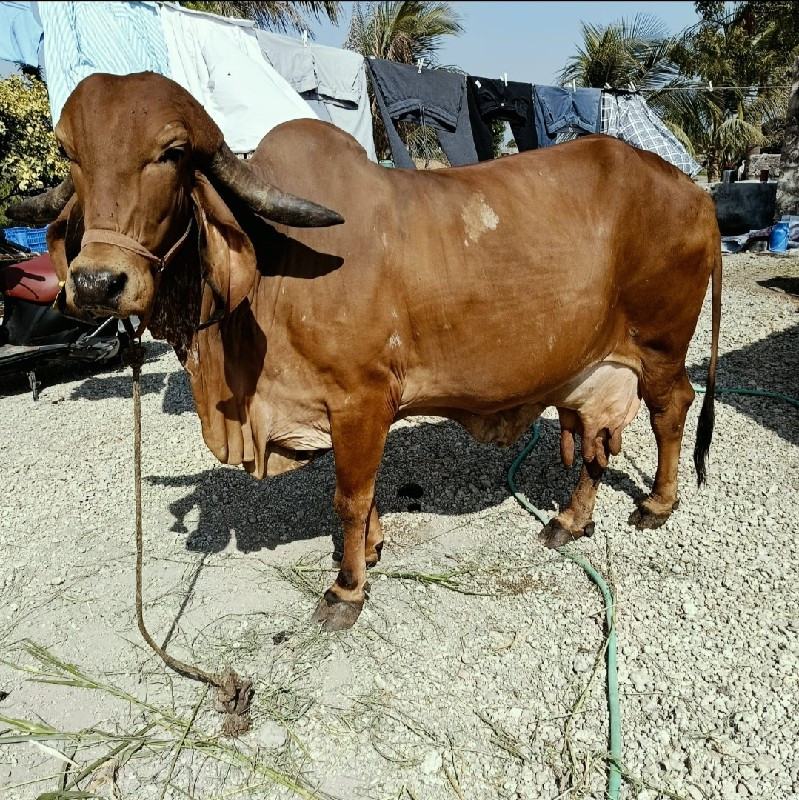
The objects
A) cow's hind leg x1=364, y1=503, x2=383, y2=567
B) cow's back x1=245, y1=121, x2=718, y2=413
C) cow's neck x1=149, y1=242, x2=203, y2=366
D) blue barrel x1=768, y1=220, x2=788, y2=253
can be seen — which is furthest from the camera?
blue barrel x1=768, y1=220, x2=788, y2=253

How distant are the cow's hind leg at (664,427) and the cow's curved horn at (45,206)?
9.58 feet

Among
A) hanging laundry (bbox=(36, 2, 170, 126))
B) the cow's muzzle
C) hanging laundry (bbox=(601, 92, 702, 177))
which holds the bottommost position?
hanging laundry (bbox=(601, 92, 702, 177))

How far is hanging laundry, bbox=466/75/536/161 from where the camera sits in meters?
8.20

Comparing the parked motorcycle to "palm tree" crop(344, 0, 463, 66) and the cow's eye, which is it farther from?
"palm tree" crop(344, 0, 463, 66)

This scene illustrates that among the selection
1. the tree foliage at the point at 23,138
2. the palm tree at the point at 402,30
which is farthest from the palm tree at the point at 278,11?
the tree foliage at the point at 23,138

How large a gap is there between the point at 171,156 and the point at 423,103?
21.1 feet

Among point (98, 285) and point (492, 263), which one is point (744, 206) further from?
point (98, 285)

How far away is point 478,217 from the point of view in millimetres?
2869

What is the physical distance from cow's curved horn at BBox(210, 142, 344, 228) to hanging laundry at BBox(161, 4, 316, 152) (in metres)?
4.58

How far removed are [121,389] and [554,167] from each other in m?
5.25

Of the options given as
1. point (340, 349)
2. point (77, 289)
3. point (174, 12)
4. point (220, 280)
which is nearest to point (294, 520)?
point (340, 349)

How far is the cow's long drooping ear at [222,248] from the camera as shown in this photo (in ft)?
7.38

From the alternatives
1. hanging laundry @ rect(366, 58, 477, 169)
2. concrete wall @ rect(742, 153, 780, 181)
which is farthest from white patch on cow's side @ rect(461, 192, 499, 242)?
concrete wall @ rect(742, 153, 780, 181)

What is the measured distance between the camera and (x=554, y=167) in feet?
10.2
